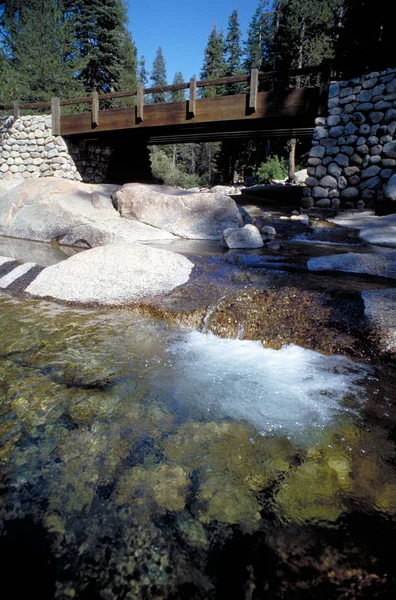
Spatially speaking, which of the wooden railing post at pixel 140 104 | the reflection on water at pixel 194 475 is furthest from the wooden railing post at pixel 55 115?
the reflection on water at pixel 194 475

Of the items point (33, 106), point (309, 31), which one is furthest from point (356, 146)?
point (309, 31)

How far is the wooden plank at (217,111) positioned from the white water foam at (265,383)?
8392 mm

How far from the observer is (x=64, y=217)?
620cm

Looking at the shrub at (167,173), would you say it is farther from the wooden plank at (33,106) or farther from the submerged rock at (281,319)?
the submerged rock at (281,319)

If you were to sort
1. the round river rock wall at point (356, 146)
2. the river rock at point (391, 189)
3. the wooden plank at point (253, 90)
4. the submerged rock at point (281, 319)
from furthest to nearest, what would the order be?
the wooden plank at point (253, 90) → the round river rock wall at point (356, 146) → the river rock at point (391, 189) → the submerged rock at point (281, 319)

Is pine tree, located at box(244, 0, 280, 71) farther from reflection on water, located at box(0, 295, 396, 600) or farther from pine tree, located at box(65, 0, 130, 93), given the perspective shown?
reflection on water, located at box(0, 295, 396, 600)

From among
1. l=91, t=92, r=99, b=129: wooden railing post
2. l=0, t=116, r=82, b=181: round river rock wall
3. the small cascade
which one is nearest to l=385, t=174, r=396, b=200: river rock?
the small cascade

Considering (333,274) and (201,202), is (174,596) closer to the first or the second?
(333,274)

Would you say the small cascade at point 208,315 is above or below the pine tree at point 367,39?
below

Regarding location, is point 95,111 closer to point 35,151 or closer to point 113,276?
point 35,151

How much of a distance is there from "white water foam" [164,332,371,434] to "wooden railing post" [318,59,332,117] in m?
8.09

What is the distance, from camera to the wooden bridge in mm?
8633

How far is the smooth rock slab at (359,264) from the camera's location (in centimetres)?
391

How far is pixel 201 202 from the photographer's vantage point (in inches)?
263
